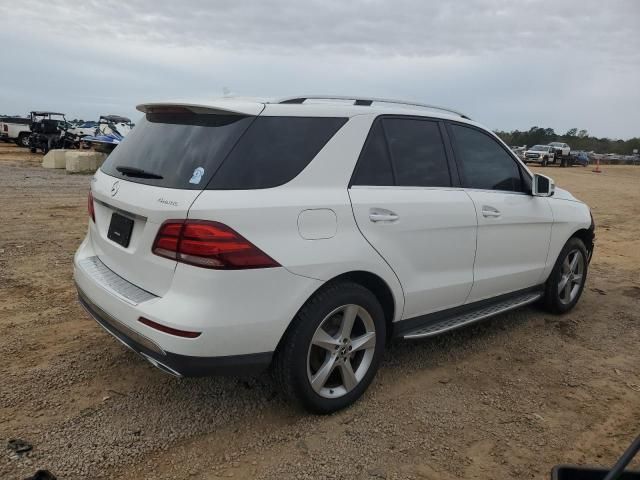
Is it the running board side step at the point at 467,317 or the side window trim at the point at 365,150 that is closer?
the side window trim at the point at 365,150

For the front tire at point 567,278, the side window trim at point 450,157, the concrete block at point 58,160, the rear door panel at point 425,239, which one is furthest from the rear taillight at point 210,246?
the concrete block at point 58,160

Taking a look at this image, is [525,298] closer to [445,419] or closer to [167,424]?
[445,419]

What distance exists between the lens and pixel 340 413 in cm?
320

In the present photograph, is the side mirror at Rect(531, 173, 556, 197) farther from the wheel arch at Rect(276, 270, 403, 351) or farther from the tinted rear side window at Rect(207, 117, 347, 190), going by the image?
the tinted rear side window at Rect(207, 117, 347, 190)

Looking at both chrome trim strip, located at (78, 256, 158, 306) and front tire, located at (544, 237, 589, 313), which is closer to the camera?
chrome trim strip, located at (78, 256, 158, 306)

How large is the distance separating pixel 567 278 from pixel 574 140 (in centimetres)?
9022

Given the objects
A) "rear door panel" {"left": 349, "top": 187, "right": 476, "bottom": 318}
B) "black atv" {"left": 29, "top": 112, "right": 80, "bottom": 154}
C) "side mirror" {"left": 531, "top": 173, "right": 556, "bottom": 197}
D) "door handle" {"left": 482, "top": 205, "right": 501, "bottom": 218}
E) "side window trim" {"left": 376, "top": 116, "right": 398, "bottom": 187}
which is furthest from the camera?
"black atv" {"left": 29, "top": 112, "right": 80, "bottom": 154}

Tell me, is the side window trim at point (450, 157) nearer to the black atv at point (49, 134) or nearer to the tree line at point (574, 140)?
the black atv at point (49, 134)

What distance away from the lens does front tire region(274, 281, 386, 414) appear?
285 cm

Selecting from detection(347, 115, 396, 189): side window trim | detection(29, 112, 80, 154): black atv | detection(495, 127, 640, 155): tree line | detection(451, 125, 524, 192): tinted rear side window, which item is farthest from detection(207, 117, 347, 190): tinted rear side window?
detection(495, 127, 640, 155): tree line

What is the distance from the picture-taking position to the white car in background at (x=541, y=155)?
1510 inches

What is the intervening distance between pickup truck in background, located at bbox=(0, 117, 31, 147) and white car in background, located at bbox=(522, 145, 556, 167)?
31.3 m

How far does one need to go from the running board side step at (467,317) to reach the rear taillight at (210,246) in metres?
1.39

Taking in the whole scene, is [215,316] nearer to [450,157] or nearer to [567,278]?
[450,157]
